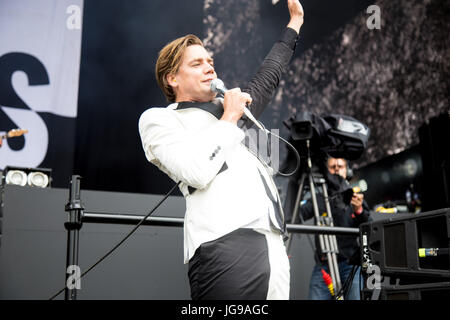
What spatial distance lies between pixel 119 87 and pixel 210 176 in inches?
157

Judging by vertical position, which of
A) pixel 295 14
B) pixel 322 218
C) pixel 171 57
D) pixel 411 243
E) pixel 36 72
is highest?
pixel 36 72

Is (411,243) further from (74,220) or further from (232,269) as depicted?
(74,220)

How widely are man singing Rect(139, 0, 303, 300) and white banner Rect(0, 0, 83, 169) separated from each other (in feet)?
10.5

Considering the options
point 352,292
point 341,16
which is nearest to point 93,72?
point 352,292

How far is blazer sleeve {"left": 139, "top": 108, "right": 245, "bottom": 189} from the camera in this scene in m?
1.18

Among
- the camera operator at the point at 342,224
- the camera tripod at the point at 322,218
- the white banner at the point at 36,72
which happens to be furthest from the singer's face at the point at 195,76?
the white banner at the point at 36,72

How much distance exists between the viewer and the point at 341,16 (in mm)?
6891

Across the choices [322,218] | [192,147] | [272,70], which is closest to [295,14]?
[272,70]

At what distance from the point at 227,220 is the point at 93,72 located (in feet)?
13.1

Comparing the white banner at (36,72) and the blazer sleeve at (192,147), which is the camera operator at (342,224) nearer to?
the blazer sleeve at (192,147)

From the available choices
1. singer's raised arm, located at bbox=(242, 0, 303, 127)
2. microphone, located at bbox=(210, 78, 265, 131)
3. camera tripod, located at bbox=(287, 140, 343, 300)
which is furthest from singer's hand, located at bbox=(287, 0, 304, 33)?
camera tripod, located at bbox=(287, 140, 343, 300)

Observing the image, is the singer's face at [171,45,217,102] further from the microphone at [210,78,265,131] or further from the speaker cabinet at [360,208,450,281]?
the speaker cabinet at [360,208,450,281]

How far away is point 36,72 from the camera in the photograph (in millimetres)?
4328

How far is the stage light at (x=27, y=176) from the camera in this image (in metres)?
3.06
